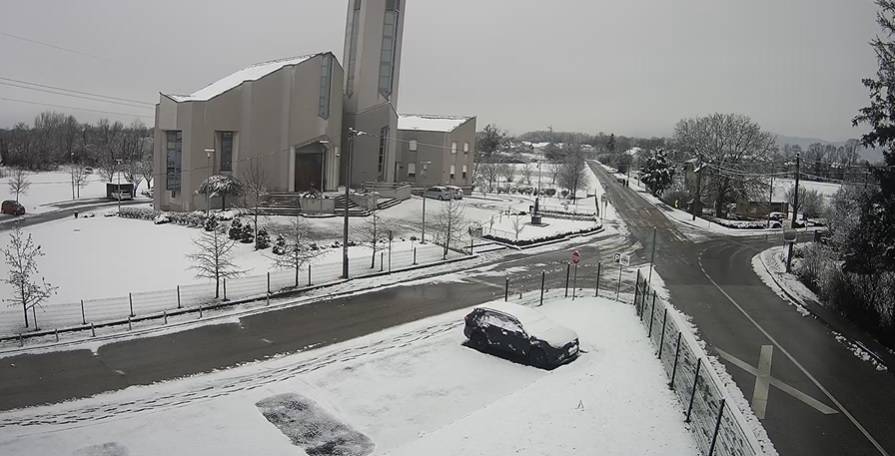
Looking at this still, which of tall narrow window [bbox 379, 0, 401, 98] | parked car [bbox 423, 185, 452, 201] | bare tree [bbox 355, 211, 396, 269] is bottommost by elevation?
bare tree [bbox 355, 211, 396, 269]

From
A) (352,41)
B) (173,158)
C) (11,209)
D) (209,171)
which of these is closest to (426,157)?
(352,41)

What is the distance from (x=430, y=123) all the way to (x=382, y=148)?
577 inches

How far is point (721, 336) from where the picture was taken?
2119 centimetres

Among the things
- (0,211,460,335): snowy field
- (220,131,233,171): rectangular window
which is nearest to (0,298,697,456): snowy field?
(0,211,460,335): snowy field

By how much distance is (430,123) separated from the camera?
70.3m

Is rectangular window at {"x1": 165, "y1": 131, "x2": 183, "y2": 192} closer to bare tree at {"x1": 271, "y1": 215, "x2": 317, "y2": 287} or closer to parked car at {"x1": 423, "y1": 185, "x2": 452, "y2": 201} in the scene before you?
bare tree at {"x1": 271, "y1": 215, "x2": 317, "y2": 287}

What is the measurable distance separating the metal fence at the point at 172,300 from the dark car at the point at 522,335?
9.93 meters

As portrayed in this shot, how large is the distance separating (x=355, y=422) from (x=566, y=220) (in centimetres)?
A: 4266

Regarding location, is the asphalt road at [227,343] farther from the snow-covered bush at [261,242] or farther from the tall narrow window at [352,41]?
the tall narrow window at [352,41]

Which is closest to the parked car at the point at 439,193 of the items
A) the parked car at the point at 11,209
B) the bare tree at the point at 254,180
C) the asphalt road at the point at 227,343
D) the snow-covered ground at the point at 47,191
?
the bare tree at the point at 254,180

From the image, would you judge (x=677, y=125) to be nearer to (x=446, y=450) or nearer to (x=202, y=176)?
(x=202, y=176)

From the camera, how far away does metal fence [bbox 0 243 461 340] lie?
19.7 meters

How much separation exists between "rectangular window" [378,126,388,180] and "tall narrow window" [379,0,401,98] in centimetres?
358

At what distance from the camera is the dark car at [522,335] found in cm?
1677
